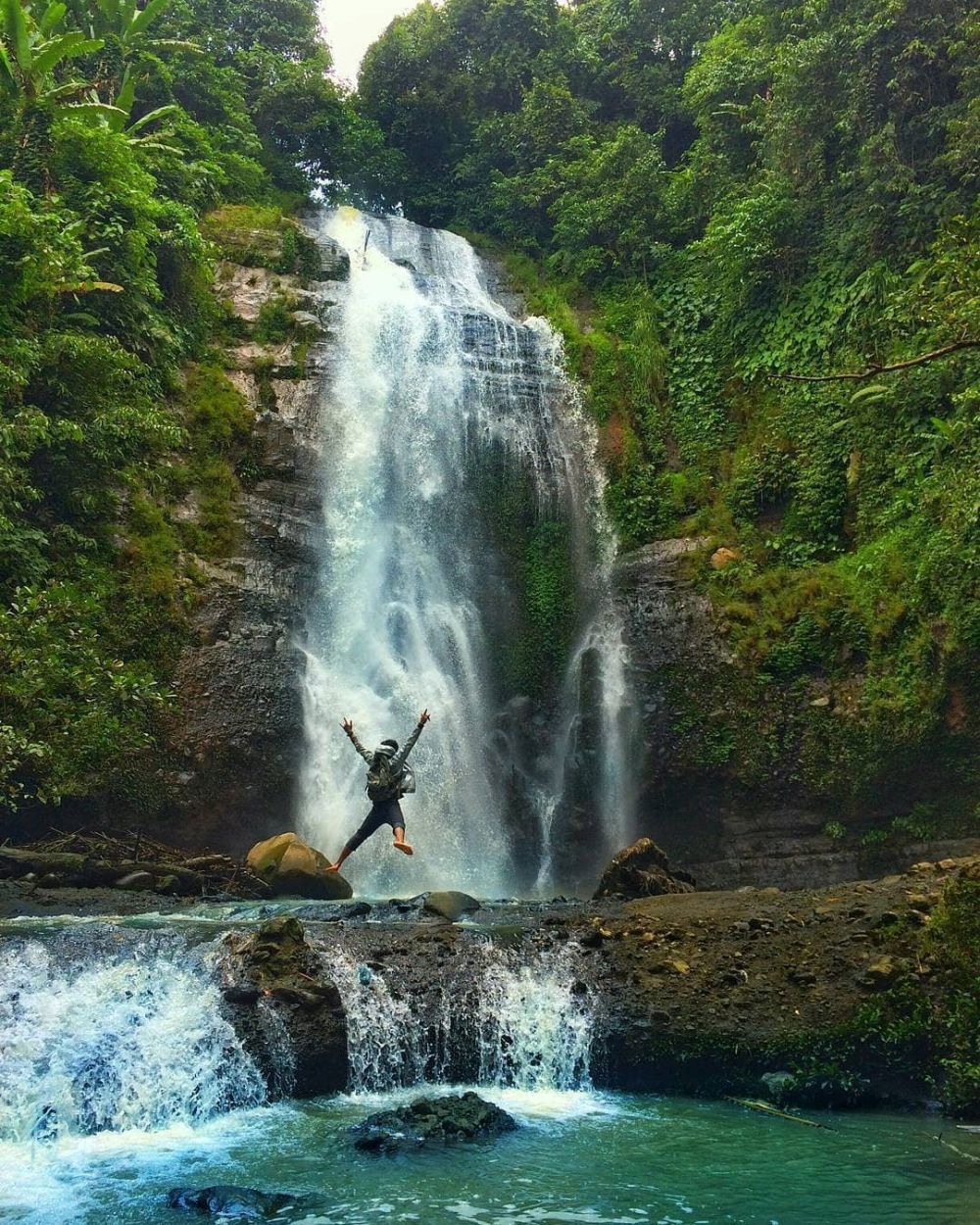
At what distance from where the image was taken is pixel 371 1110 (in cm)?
658

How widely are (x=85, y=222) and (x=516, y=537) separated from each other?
9.18 meters

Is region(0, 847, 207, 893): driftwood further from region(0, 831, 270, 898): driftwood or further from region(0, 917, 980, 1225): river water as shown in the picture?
region(0, 917, 980, 1225): river water

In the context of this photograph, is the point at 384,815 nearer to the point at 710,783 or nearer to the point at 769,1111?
the point at 710,783

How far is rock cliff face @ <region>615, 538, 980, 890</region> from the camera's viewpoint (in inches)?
551

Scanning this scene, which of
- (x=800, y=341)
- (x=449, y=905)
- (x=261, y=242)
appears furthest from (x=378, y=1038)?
(x=261, y=242)

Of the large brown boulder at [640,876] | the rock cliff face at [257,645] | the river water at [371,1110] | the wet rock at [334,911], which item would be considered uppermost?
the rock cliff face at [257,645]

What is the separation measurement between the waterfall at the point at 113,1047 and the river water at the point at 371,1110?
1 cm

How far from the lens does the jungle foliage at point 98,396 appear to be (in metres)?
12.2

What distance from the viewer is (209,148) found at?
23.3 metres

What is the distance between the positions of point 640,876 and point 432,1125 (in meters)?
5.73

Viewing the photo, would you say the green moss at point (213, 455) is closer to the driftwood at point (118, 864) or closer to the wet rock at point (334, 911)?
the driftwood at point (118, 864)

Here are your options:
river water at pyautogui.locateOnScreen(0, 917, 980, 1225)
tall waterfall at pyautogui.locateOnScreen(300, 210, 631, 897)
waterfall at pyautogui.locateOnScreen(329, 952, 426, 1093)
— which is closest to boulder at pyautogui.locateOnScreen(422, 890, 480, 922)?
river water at pyautogui.locateOnScreen(0, 917, 980, 1225)

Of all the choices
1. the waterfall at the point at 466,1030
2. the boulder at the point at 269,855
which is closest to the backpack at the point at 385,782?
the boulder at the point at 269,855

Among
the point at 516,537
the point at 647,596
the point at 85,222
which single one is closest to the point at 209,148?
the point at 85,222
